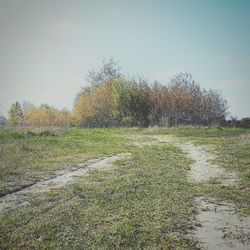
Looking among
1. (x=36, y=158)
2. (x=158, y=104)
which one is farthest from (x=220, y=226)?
(x=158, y=104)

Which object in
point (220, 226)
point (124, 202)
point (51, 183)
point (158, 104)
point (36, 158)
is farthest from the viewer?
point (158, 104)

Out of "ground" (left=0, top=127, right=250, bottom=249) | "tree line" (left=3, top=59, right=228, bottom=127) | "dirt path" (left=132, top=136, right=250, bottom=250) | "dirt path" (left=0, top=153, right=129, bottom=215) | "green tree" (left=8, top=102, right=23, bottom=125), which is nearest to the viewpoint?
"dirt path" (left=132, top=136, right=250, bottom=250)

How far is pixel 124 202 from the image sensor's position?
6.91 meters

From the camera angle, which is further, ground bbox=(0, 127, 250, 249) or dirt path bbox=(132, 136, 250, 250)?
ground bbox=(0, 127, 250, 249)

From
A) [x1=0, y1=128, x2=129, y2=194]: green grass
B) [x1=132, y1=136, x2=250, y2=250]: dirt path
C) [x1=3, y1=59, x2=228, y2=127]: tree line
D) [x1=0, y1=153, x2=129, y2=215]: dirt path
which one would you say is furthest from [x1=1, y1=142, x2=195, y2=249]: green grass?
[x1=3, y1=59, x2=228, y2=127]: tree line

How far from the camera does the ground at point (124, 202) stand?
5113 millimetres

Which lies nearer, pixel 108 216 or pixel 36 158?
pixel 108 216

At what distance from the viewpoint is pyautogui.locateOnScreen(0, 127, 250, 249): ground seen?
511cm

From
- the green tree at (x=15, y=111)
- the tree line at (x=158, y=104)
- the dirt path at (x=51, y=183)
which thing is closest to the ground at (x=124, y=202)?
the dirt path at (x=51, y=183)

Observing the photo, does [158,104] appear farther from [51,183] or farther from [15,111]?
[15,111]

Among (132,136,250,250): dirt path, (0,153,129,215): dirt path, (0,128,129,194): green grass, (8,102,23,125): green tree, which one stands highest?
(8,102,23,125): green tree

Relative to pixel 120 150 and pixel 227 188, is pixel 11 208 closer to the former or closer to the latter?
pixel 227 188

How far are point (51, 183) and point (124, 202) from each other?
257cm

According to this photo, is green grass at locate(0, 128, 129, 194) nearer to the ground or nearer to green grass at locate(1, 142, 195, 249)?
the ground
